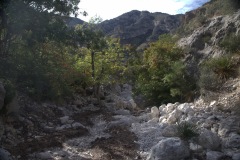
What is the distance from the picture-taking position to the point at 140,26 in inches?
3531

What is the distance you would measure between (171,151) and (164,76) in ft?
33.5

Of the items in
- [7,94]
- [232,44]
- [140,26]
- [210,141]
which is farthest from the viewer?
[140,26]

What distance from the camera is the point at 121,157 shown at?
27.0ft

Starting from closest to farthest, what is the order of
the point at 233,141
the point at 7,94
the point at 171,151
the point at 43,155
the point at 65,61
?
the point at 171,151 → the point at 43,155 → the point at 233,141 → the point at 7,94 → the point at 65,61

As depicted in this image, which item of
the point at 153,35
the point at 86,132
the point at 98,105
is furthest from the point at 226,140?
the point at 153,35

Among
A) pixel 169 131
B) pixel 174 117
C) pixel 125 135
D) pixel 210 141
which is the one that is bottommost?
pixel 125 135

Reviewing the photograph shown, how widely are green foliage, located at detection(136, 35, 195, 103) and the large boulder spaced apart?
25.1ft

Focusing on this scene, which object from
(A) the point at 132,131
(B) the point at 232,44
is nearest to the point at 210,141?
(A) the point at 132,131

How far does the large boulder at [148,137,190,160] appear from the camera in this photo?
7.39 m

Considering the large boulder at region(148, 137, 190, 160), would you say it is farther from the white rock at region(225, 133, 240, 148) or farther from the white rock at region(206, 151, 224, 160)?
the white rock at region(225, 133, 240, 148)

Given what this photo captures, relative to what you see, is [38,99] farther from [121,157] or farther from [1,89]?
[121,157]

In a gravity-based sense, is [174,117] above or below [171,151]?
above

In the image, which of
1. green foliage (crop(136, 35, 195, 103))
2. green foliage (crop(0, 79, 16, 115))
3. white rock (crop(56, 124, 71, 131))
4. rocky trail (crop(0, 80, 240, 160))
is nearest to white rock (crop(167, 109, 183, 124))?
rocky trail (crop(0, 80, 240, 160))

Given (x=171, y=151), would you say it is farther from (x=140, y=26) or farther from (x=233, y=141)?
(x=140, y=26)
